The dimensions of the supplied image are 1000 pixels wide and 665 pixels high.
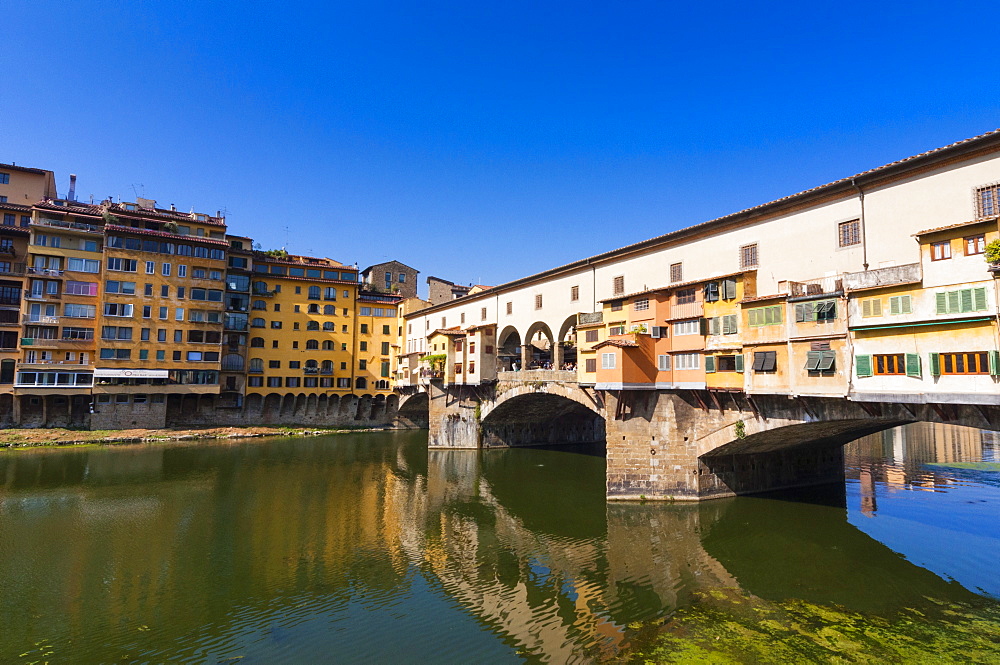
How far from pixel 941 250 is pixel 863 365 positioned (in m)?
4.97

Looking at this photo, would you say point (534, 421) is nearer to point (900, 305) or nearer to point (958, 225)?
point (900, 305)

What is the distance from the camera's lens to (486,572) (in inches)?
818

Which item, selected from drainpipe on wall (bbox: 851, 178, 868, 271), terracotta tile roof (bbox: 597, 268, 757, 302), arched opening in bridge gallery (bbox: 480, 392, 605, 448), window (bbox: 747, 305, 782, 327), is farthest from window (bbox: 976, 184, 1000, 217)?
arched opening in bridge gallery (bbox: 480, 392, 605, 448)

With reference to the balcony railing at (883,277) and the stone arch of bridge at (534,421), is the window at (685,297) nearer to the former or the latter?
the balcony railing at (883,277)

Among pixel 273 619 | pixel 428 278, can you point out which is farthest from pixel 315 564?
pixel 428 278

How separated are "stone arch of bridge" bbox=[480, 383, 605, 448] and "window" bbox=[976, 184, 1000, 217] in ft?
91.9

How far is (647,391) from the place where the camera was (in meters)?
29.4

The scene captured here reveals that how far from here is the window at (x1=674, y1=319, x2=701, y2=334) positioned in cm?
2739

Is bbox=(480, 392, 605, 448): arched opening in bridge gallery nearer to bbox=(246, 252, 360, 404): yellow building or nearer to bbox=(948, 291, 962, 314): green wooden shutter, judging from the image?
bbox=(246, 252, 360, 404): yellow building

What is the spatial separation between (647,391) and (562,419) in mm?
27059

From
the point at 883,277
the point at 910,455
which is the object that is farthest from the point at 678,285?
the point at 910,455

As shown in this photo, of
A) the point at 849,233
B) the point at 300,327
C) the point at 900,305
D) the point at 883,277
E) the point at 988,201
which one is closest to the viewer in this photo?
the point at 988,201

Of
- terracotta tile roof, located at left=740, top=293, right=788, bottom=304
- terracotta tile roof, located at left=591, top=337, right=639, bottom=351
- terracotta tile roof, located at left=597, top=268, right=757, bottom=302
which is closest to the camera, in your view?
terracotta tile roof, located at left=740, top=293, right=788, bottom=304

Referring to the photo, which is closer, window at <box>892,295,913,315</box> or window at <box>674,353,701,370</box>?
window at <box>892,295,913,315</box>
